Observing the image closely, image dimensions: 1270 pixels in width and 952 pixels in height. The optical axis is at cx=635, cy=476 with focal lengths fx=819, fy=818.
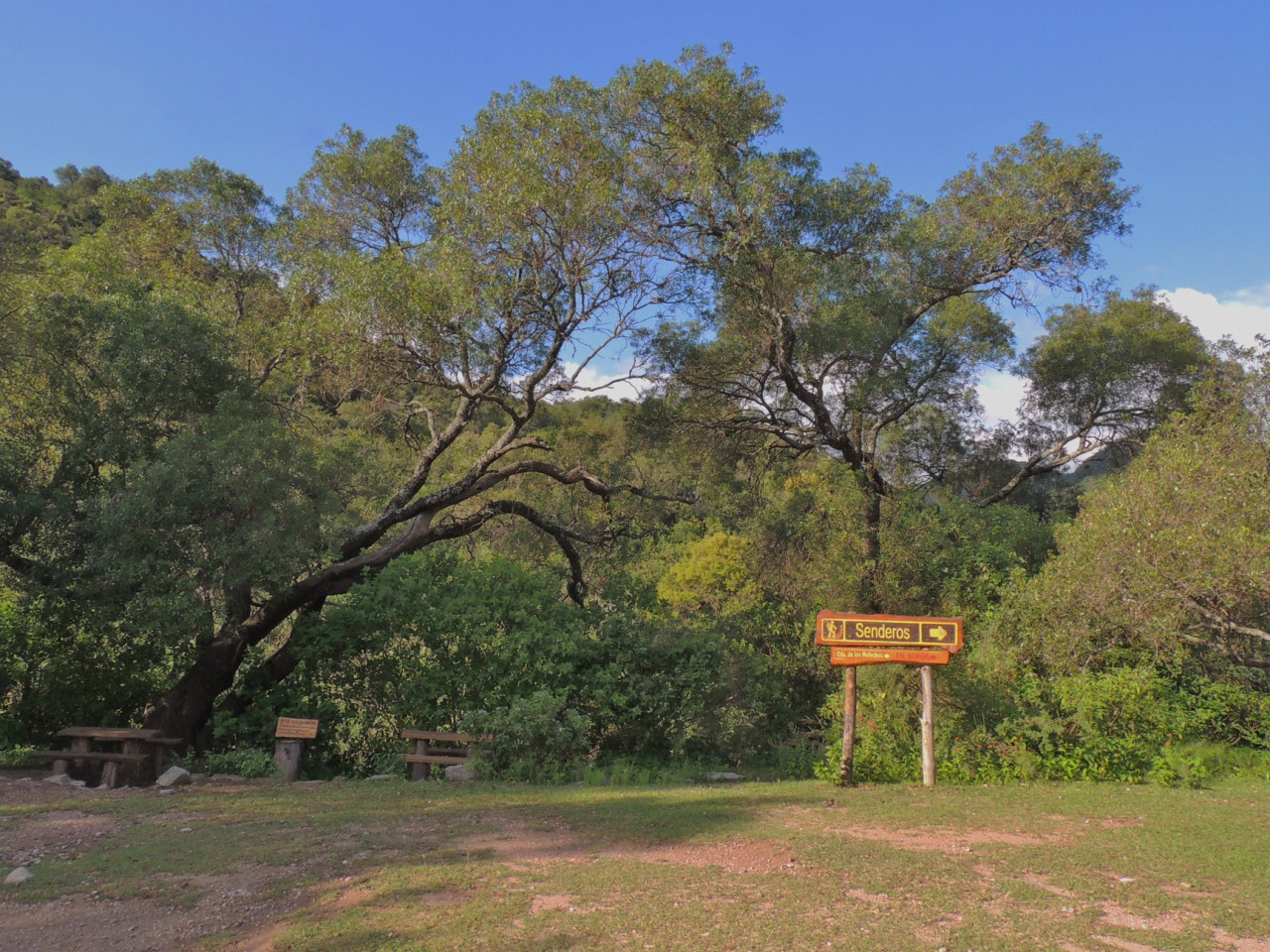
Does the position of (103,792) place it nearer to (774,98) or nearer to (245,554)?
A: (245,554)

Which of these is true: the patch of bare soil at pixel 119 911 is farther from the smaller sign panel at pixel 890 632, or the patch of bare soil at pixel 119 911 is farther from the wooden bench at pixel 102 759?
the smaller sign panel at pixel 890 632

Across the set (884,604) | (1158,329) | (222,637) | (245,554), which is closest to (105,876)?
(245,554)

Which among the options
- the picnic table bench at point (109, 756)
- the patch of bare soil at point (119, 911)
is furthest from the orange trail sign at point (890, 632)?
the picnic table bench at point (109, 756)

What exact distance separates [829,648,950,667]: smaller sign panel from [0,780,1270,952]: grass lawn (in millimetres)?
1245

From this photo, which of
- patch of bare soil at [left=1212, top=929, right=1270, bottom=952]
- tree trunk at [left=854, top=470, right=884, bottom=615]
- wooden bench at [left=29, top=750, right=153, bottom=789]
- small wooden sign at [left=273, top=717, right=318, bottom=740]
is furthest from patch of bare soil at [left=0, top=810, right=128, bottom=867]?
tree trunk at [left=854, top=470, right=884, bottom=615]

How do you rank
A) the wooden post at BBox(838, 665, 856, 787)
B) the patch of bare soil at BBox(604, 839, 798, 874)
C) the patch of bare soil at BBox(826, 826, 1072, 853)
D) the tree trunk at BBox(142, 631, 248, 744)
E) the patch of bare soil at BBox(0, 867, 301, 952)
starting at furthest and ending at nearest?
the tree trunk at BBox(142, 631, 248, 744)
the wooden post at BBox(838, 665, 856, 787)
the patch of bare soil at BBox(826, 826, 1072, 853)
the patch of bare soil at BBox(604, 839, 798, 874)
the patch of bare soil at BBox(0, 867, 301, 952)

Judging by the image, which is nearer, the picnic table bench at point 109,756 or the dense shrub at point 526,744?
the picnic table bench at point 109,756

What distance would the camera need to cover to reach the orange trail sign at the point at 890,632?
8.15m

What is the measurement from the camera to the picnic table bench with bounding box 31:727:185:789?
8.94 meters

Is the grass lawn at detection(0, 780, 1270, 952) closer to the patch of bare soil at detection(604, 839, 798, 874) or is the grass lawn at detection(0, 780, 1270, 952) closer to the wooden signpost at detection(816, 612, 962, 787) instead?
the patch of bare soil at detection(604, 839, 798, 874)

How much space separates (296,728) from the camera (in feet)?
32.5

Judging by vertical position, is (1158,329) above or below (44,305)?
above

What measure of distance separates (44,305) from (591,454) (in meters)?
14.1

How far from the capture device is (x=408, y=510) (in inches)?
510
